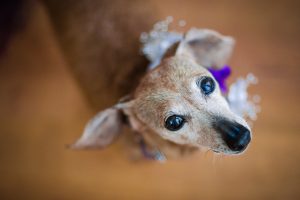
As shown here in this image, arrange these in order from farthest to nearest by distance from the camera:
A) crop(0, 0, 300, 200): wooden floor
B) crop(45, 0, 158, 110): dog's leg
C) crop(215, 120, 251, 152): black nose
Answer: crop(0, 0, 300, 200): wooden floor < crop(45, 0, 158, 110): dog's leg < crop(215, 120, 251, 152): black nose

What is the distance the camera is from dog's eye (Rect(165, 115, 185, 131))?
4.13 feet

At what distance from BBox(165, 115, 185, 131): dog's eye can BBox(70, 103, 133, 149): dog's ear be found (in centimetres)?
24

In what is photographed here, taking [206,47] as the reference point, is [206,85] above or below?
below

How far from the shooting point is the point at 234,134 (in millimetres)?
1178

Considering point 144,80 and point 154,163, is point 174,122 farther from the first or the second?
point 154,163

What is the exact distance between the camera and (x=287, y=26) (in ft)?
6.63

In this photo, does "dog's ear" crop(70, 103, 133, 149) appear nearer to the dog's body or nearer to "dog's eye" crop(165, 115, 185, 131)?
the dog's body

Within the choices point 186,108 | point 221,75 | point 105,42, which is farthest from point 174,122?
point 105,42

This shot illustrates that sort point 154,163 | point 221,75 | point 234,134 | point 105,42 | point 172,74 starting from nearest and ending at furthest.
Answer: point 234,134, point 172,74, point 221,75, point 105,42, point 154,163

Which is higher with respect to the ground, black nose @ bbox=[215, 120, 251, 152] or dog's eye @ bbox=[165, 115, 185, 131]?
dog's eye @ bbox=[165, 115, 185, 131]

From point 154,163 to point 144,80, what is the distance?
2.46 feet

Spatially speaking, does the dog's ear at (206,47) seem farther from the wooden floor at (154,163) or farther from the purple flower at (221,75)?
the wooden floor at (154,163)

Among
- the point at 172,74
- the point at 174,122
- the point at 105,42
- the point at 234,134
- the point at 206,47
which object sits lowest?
the point at 234,134

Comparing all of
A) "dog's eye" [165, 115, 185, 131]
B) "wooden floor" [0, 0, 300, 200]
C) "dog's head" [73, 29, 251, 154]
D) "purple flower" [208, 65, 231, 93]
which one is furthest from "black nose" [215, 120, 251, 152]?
"wooden floor" [0, 0, 300, 200]
